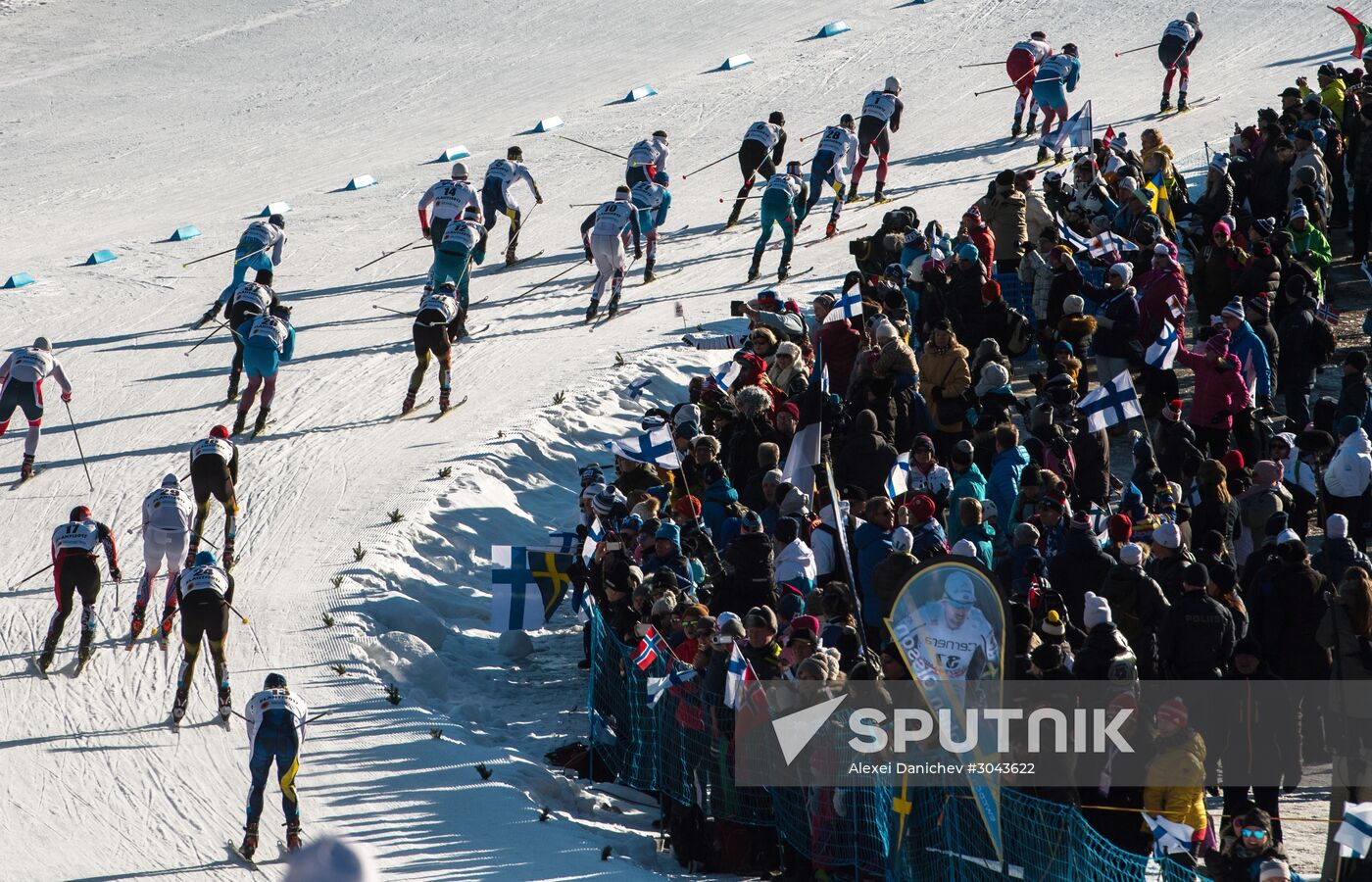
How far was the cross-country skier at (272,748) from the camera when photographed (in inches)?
408

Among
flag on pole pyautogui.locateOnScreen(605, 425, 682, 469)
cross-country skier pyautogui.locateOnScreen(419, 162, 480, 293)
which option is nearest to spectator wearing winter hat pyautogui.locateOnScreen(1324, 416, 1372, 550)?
flag on pole pyautogui.locateOnScreen(605, 425, 682, 469)

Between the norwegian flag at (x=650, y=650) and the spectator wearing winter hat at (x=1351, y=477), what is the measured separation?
484 centimetres

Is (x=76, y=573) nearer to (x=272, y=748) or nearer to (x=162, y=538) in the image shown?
(x=162, y=538)

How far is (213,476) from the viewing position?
14016 millimetres

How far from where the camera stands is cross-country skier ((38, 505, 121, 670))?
12516 mm

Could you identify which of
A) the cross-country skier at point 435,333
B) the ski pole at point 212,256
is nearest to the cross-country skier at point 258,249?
the cross-country skier at point 435,333

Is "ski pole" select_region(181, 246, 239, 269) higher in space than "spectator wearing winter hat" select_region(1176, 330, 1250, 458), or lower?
higher

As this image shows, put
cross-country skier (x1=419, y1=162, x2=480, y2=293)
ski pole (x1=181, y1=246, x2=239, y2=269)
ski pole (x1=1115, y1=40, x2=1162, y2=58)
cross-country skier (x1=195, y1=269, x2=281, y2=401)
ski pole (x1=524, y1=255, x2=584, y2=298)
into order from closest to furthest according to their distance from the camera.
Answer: cross-country skier (x1=195, y1=269, x2=281, y2=401) → cross-country skier (x1=419, y1=162, x2=480, y2=293) → ski pole (x1=524, y1=255, x2=584, y2=298) → ski pole (x1=181, y1=246, x2=239, y2=269) → ski pole (x1=1115, y1=40, x2=1162, y2=58)

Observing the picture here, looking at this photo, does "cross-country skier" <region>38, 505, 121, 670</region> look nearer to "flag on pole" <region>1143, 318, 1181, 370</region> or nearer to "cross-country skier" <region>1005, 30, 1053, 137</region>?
"flag on pole" <region>1143, 318, 1181, 370</region>

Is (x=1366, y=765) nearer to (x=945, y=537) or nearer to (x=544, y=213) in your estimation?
(x=945, y=537)

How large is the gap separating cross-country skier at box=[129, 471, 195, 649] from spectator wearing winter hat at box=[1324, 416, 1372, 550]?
8.07 m

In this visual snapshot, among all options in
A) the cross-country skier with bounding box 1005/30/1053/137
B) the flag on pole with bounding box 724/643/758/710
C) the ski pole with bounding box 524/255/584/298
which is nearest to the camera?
the flag on pole with bounding box 724/643/758/710

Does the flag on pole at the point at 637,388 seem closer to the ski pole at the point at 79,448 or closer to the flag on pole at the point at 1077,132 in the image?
the ski pole at the point at 79,448

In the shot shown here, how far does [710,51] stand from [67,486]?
60.2 ft
